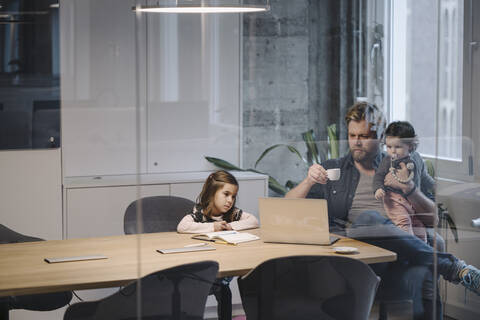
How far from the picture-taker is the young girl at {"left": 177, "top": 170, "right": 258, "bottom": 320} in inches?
111

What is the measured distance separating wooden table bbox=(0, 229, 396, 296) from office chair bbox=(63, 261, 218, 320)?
Result: 8 centimetres

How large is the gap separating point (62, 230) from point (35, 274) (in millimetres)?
210

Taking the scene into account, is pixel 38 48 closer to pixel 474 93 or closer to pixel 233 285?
pixel 233 285

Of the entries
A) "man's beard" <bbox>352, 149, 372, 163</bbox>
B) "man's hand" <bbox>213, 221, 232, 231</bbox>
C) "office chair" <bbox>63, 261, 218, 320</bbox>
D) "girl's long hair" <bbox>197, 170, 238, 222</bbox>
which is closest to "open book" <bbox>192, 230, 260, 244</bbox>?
"man's hand" <bbox>213, 221, 232, 231</bbox>

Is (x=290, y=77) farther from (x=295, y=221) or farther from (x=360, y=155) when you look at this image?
(x=295, y=221)

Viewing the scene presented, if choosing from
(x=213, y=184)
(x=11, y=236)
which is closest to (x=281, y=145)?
(x=213, y=184)

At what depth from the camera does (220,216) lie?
3.29m

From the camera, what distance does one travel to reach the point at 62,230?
106 inches

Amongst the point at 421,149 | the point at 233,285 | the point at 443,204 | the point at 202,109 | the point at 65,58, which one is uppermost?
the point at 65,58

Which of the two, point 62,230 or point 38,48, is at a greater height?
point 38,48

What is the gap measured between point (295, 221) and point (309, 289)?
529 millimetres

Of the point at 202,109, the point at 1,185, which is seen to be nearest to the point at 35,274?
the point at 1,185

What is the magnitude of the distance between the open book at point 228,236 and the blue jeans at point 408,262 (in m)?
0.49

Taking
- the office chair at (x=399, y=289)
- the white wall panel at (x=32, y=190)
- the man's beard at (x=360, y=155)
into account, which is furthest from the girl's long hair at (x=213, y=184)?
the office chair at (x=399, y=289)
